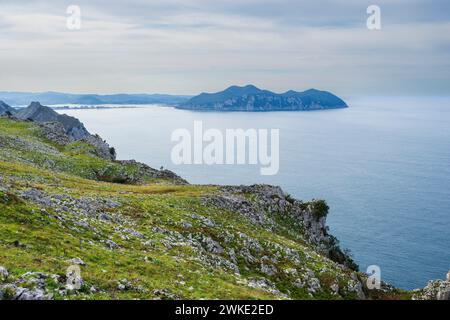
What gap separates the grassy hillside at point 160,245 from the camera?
21.5 m

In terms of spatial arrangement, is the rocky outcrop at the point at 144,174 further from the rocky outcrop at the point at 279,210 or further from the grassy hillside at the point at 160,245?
the rocky outcrop at the point at 279,210

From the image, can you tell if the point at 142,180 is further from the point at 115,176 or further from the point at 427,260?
the point at 427,260

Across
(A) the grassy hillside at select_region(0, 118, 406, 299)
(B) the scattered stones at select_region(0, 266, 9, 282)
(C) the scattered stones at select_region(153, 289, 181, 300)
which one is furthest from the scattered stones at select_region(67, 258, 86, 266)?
(C) the scattered stones at select_region(153, 289, 181, 300)

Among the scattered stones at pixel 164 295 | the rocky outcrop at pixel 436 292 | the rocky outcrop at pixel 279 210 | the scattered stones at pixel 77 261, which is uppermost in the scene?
the scattered stones at pixel 77 261

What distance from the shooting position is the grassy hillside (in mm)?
21531

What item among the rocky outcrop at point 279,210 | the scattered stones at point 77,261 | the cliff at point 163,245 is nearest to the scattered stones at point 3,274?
the cliff at point 163,245

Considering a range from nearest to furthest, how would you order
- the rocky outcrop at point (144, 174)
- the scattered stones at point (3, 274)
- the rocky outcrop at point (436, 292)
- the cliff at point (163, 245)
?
the scattered stones at point (3, 274)
the cliff at point (163, 245)
the rocky outcrop at point (436, 292)
the rocky outcrop at point (144, 174)

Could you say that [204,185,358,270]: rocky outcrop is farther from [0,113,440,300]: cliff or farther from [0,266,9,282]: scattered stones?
[0,266,9,282]: scattered stones

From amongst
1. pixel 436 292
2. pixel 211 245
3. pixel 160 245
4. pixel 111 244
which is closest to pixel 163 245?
pixel 160 245

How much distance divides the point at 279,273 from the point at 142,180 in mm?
49921

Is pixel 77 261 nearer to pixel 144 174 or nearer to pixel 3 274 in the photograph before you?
pixel 3 274

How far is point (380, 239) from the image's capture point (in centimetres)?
13750

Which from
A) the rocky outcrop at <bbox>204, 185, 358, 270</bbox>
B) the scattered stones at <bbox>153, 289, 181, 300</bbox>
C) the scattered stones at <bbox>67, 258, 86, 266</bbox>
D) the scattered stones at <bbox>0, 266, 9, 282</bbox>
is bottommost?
the rocky outcrop at <bbox>204, 185, 358, 270</bbox>
